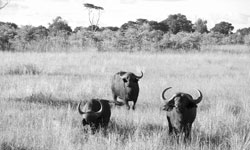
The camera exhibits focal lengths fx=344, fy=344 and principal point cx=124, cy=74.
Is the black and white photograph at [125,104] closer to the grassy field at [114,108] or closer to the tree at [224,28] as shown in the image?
the grassy field at [114,108]

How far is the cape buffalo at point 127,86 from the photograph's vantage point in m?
7.61

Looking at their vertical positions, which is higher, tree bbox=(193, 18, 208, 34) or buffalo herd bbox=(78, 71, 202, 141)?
tree bbox=(193, 18, 208, 34)

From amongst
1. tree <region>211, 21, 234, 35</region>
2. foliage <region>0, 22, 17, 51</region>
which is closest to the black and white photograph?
foliage <region>0, 22, 17, 51</region>

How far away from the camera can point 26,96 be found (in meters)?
8.41

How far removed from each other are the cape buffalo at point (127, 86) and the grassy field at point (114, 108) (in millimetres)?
359

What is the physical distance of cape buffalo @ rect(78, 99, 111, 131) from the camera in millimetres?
5340

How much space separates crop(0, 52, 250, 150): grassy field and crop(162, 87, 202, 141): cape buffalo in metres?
0.22

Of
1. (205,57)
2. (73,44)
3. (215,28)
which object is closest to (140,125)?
(205,57)

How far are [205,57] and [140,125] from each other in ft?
41.3

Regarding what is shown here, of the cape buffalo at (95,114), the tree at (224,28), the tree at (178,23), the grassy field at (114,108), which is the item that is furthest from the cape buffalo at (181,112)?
the tree at (224,28)

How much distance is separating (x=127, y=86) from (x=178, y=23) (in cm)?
4633

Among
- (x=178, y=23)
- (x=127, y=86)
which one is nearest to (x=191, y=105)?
(x=127, y=86)

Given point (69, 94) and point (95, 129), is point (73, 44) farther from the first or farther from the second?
point (95, 129)

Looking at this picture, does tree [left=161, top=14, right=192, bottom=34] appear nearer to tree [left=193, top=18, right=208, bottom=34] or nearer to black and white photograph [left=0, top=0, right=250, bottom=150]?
tree [left=193, top=18, right=208, bottom=34]
